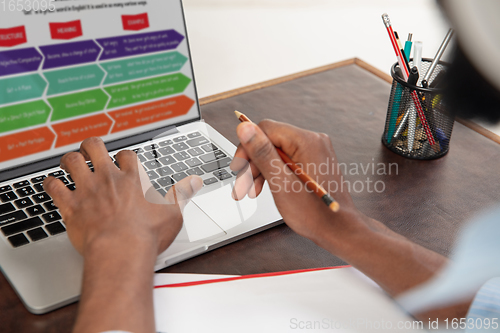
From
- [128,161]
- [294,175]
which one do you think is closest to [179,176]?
[128,161]

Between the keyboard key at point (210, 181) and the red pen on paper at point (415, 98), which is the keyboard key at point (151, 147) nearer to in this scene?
the keyboard key at point (210, 181)

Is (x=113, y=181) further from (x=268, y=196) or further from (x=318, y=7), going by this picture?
(x=318, y=7)

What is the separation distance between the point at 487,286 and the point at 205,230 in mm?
338

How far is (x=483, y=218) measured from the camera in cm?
65

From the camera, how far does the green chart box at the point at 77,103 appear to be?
714 mm

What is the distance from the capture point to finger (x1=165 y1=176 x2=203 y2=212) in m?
0.57

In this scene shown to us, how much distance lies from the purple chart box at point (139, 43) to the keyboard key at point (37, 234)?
31 cm

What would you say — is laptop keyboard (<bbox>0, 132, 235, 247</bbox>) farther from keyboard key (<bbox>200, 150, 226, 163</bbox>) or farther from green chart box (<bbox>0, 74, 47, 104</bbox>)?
green chart box (<bbox>0, 74, 47, 104</bbox>)

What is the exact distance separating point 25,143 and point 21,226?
0.17 metres

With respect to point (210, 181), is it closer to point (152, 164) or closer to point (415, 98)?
point (152, 164)

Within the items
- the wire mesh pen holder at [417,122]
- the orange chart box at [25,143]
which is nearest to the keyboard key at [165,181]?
the orange chart box at [25,143]

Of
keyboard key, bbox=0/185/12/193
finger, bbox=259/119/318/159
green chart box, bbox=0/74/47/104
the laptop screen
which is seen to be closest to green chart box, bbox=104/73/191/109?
the laptop screen

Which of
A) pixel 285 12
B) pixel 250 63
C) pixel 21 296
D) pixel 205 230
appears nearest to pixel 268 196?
pixel 205 230

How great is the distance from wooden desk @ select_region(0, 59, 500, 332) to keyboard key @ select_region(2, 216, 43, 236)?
0.19 ft
